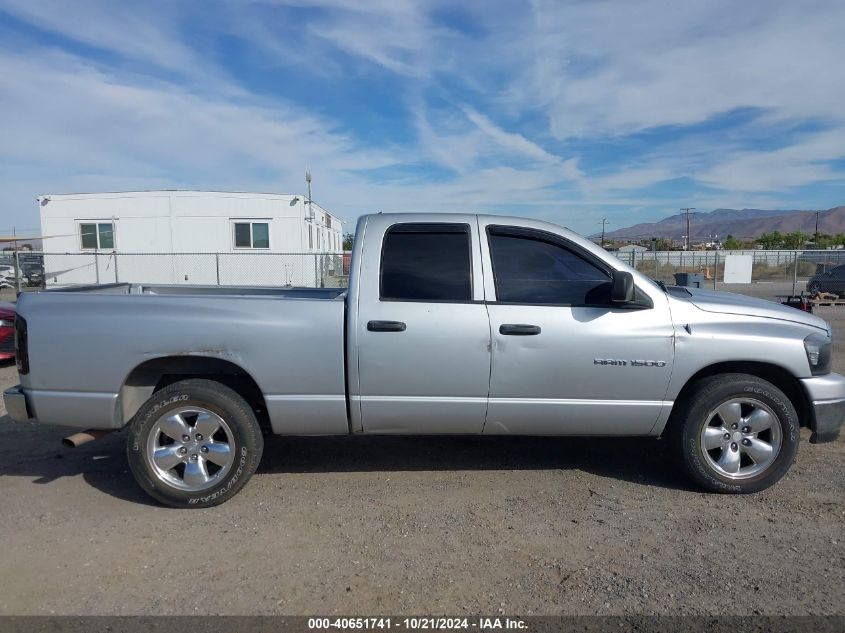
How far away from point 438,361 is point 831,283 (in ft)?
60.6

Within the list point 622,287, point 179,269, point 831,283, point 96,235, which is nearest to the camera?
point 622,287

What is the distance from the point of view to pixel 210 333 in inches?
155

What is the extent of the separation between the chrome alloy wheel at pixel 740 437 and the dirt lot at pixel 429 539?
0.23m

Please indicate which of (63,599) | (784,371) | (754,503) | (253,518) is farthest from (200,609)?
(784,371)

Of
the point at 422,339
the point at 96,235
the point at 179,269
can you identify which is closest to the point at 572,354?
the point at 422,339

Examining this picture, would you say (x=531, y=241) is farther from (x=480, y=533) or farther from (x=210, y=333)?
(x=210, y=333)

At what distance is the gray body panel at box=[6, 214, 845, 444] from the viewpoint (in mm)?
3928

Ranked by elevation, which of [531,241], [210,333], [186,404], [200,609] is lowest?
[200,609]

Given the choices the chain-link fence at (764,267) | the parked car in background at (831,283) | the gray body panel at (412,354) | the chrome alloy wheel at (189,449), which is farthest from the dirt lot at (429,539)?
the chain-link fence at (764,267)

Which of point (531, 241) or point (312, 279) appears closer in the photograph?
point (531, 241)

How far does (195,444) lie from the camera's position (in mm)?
4008

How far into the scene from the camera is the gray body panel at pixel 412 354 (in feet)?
12.9

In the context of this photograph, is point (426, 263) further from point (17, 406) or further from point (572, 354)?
point (17, 406)

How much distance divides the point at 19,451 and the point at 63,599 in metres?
2.63
